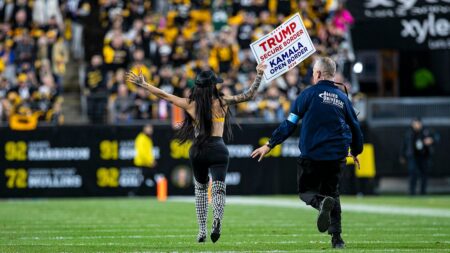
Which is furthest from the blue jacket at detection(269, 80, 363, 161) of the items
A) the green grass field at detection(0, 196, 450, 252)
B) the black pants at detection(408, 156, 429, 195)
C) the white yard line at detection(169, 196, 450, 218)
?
the black pants at detection(408, 156, 429, 195)

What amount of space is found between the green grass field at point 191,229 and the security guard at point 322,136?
1.87 ft

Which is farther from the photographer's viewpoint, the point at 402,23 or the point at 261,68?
the point at 402,23

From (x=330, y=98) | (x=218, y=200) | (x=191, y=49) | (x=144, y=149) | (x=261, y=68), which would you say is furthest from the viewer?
(x=191, y=49)

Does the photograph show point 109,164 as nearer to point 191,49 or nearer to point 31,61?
point 31,61

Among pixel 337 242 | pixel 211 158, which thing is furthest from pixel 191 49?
pixel 337 242

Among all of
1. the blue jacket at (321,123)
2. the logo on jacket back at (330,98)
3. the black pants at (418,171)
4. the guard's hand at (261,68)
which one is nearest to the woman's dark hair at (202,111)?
the guard's hand at (261,68)

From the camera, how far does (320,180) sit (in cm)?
1165

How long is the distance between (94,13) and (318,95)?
20.3m

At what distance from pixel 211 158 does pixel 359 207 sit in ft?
35.2

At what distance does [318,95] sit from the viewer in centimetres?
1152

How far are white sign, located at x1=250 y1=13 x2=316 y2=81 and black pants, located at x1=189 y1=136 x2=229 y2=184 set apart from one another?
3.59ft

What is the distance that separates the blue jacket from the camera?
11508mm

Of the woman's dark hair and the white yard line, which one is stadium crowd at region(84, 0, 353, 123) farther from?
the woman's dark hair

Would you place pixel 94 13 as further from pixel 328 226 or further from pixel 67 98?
pixel 328 226
